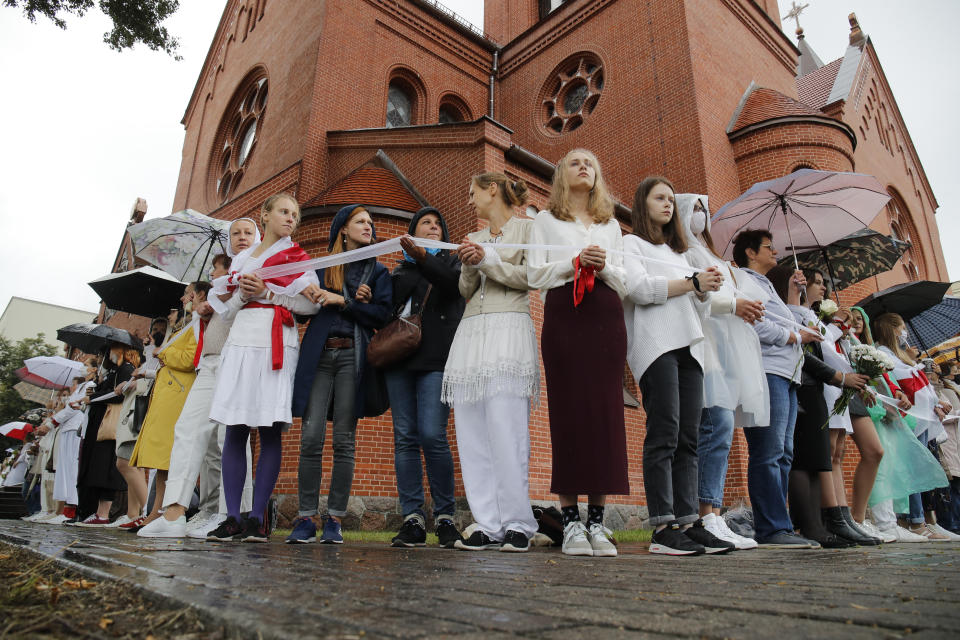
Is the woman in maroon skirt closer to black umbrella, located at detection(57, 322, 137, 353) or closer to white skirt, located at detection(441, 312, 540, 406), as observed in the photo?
white skirt, located at detection(441, 312, 540, 406)

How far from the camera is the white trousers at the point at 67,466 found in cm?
725

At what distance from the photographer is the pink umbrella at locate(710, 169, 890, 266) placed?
5.54 m

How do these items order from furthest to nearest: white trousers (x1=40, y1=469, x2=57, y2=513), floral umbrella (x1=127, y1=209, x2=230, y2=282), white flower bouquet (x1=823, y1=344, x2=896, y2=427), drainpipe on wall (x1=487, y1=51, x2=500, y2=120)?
drainpipe on wall (x1=487, y1=51, x2=500, y2=120)
white trousers (x1=40, y1=469, x2=57, y2=513)
floral umbrella (x1=127, y1=209, x2=230, y2=282)
white flower bouquet (x1=823, y1=344, x2=896, y2=427)

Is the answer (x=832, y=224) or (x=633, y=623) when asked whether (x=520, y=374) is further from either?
(x=832, y=224)

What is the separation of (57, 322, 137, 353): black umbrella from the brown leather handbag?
456 cm

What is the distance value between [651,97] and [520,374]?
38.8ft

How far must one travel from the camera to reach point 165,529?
12.7 feet

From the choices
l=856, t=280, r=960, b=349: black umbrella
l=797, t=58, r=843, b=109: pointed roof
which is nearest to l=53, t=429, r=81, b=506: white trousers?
l=856, t=280, r=960, b=349: black umbrella

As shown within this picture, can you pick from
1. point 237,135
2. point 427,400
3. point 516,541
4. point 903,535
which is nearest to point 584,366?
point 516,541

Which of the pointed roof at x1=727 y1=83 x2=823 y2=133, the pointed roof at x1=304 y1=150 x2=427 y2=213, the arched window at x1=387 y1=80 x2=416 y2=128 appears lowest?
the pointed roof at x1=304 y1=150 x2=427 y2=213

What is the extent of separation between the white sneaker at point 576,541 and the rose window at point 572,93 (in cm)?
1351

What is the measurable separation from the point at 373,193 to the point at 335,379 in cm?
571

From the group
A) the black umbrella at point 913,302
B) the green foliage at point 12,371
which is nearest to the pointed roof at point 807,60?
the black umbrella at point 913,302

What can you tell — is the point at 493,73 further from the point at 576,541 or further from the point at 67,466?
the point at 576,541
